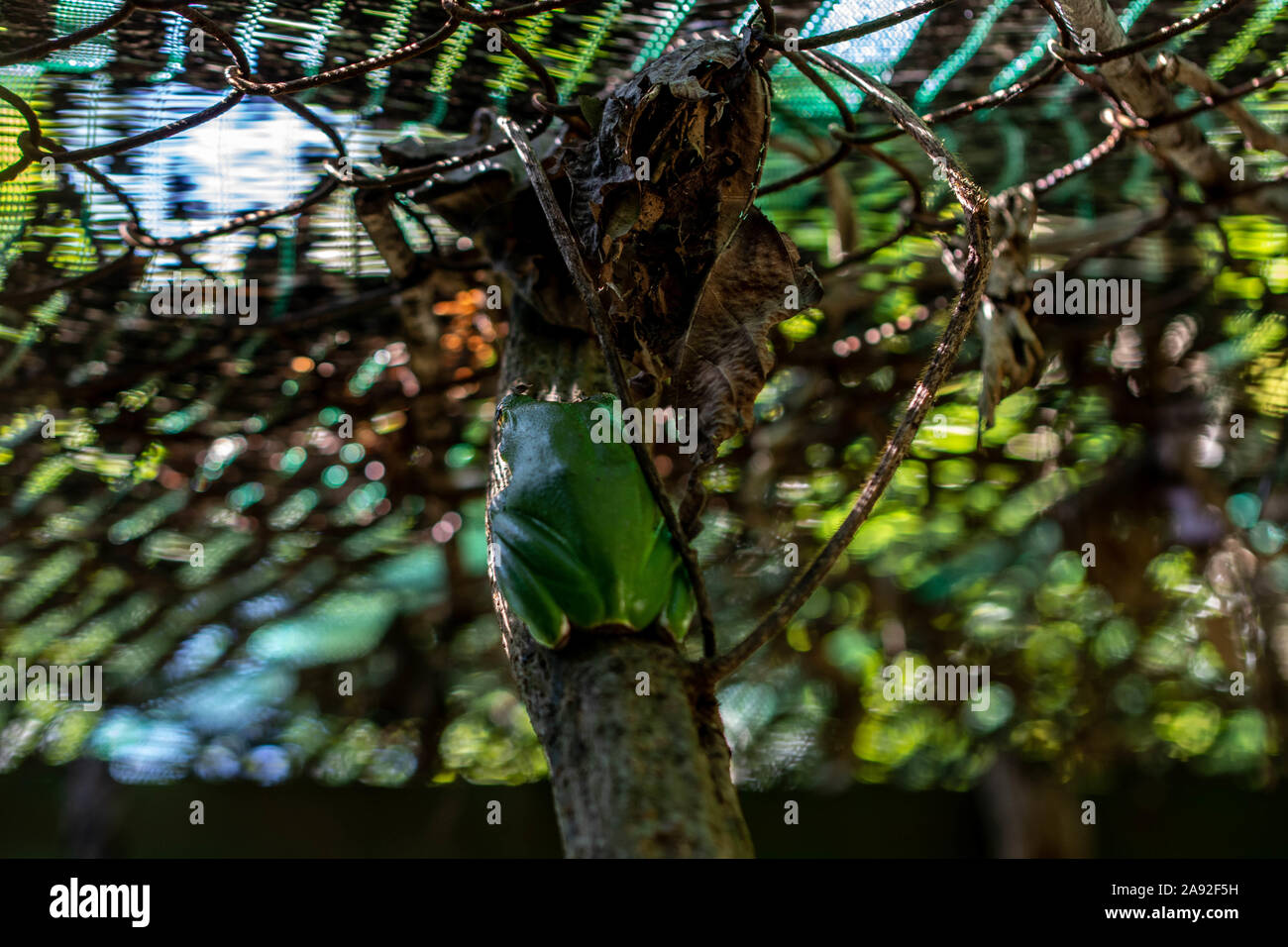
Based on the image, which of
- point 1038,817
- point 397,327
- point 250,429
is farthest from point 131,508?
point 1038,817

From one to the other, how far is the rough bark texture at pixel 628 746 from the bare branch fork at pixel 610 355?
0.04m

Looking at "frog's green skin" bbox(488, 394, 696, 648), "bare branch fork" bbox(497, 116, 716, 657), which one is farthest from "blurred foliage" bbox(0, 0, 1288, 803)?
"frog's green skin" bbox(488, 394, 696, 648)

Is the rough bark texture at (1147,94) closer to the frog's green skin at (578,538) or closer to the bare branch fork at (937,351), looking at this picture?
the bare branch fork at (937,351)

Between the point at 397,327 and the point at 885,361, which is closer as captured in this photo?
the point at 397,327

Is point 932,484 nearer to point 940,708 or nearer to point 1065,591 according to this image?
point 1065,591

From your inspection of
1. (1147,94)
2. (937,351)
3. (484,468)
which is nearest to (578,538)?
(937,351)

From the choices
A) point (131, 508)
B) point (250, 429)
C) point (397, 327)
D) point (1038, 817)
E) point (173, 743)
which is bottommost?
point (1038, 817)

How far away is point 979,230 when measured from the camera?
0.76m

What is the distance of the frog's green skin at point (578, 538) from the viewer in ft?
2.58

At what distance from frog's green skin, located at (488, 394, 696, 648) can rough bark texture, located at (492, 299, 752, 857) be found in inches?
1.0

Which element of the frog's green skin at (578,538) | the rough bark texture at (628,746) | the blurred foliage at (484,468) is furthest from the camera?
the blurred foliage at (484,468)

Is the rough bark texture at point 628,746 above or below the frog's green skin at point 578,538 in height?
below

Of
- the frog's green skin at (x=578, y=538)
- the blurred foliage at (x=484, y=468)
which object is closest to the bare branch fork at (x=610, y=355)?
the frog's green skin at (x=578, y=538)
